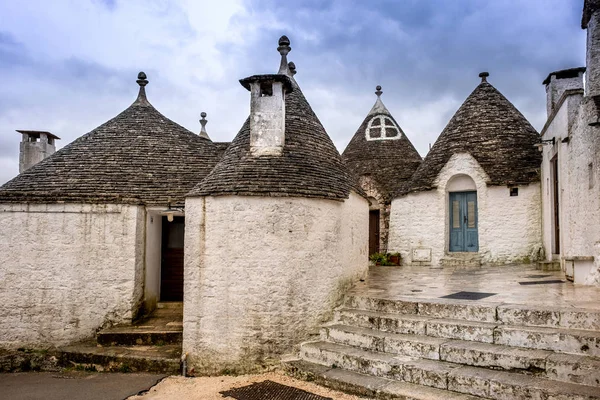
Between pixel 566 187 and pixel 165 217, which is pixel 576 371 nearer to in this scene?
pixel 566 187

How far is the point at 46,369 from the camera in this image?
8.41 meters

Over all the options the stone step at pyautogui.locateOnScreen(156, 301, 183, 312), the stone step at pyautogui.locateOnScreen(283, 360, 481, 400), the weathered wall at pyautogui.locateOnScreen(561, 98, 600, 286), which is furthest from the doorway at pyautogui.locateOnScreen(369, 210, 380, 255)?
the stone step at pyautogui.locateOnScreen(283, 360, 481, 400)

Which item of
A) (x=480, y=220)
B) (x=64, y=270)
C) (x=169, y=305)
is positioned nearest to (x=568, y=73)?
(x=480, y=220)

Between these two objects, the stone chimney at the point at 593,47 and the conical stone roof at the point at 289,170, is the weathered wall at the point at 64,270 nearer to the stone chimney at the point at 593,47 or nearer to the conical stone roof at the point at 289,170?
the conical stone roof at the point at 289,170

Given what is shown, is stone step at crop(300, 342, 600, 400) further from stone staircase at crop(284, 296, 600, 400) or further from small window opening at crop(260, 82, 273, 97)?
small window opening at crop(260, 82, 273, 97)

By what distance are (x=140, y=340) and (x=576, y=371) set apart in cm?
699

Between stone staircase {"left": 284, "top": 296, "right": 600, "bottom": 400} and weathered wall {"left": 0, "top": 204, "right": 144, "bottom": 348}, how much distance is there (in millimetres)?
4378

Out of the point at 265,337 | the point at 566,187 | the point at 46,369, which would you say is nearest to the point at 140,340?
the point at 46,369

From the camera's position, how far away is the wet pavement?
22.2 feet

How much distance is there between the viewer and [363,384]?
561 centimetres

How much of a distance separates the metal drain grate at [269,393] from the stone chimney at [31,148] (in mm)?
9780

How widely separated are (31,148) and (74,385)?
26.0ft

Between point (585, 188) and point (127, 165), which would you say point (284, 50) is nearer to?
point (127, 165)

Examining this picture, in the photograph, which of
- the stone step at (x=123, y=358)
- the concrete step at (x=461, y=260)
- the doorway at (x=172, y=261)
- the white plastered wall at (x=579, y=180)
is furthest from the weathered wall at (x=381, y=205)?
the stone step at (x=123, y=358)
